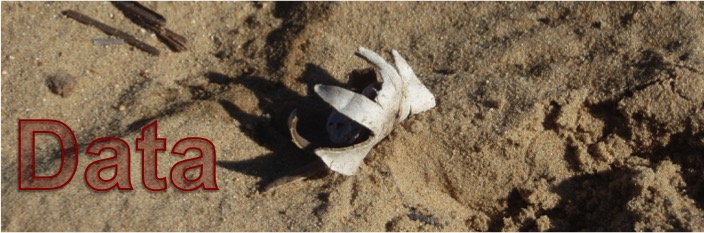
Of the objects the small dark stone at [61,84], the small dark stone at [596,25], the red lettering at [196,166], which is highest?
the small dark stone at [596,25]

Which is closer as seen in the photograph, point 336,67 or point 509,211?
point 509,211

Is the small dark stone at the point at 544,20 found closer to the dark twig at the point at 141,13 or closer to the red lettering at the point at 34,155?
the dark twig at the point at 141,13

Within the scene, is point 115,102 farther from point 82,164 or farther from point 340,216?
point 340,216

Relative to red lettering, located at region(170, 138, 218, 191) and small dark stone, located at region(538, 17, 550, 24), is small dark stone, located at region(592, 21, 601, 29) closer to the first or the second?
small dark stone, located at region(538, 17, 550, 24)

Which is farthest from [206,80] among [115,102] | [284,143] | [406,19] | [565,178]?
[565,178]

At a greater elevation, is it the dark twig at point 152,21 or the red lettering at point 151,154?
the dark twig at point 152,21

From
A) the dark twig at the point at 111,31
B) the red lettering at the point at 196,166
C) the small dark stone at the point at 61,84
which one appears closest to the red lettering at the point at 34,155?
the small dark stone at the point at 61,84
